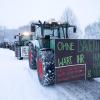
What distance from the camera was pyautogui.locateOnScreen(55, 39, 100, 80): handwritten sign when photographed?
5309 millimetres

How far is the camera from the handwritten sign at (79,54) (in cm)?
531

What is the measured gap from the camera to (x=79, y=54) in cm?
554

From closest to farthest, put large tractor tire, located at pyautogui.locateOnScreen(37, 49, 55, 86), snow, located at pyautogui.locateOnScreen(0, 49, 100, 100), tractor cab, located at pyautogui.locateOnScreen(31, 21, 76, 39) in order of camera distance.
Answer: snow, located at pyautogui.locateOnScreen(0, 49, 100, 100) < large tractor tire, located at pyautogui.locateOnScreen(37, 49, 55, 86) < tractor cab, located at pyautogui.locateOnScreen(31, 21, 76, 39)

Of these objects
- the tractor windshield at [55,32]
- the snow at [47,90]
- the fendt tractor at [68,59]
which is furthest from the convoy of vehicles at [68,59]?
the tractor windshield at [55,32]

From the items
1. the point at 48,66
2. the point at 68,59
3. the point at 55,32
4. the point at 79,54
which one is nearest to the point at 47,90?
the point at 48,66

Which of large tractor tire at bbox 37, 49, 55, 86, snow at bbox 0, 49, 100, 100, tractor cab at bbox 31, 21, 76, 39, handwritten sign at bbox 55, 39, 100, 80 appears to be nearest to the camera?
snow at bbox 0, 49, 100, 100

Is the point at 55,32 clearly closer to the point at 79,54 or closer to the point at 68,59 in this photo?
the point at 79,54

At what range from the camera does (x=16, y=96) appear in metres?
5.31

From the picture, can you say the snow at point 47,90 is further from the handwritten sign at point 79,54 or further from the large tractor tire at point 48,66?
the handwritten sign at point 79,54

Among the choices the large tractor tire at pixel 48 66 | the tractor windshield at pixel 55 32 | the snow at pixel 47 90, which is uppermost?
the tractor windshield at pixel 55 32

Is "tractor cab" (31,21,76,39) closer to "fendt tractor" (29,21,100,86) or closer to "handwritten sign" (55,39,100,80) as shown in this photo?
"fendt tractor" (29,21,100,86)

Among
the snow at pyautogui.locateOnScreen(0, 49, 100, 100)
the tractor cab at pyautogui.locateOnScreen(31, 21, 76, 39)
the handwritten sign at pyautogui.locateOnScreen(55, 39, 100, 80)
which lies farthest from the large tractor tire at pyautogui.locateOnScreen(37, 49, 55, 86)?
the tractor cab at pyautogui.locateOnScreen(31, 21, 76, 39)

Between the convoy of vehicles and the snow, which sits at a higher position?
the convoy of vehicles

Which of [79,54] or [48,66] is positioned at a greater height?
[79,54]
